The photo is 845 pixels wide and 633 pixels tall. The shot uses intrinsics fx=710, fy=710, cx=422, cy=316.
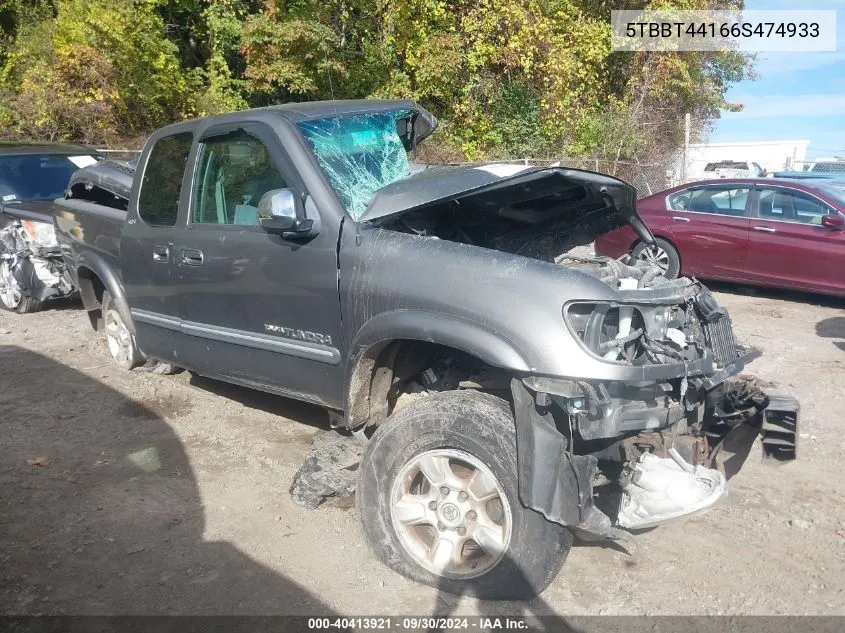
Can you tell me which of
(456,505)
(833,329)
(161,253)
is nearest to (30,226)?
(161,253)

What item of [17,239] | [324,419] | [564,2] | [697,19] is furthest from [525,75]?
[324,419]

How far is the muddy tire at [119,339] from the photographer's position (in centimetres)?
589

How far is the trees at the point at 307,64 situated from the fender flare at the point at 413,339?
1253 cm

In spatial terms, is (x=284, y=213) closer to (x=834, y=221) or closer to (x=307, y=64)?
(x=834, y=221)

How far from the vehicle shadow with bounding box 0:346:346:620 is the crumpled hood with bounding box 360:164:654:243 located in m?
1.83

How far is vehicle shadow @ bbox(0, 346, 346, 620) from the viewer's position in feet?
10.2

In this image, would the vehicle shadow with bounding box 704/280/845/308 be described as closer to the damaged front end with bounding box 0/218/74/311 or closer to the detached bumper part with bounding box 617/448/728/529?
the detached bumper part with bounding box 617/448/728/529

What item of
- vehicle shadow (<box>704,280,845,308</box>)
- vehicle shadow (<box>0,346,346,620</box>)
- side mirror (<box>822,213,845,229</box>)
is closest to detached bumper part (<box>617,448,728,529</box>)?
vehicle shadow (<box>0,346,346,620</box>)

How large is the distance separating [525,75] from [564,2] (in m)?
4.93

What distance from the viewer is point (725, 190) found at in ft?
29.8

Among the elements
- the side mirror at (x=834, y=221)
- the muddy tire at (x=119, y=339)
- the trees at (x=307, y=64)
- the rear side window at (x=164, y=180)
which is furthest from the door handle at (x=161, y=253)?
the trees at (x=307, y=64)

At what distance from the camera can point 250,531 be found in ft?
12.1

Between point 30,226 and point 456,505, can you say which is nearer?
point 456,505

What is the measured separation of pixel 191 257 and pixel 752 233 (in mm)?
6895
